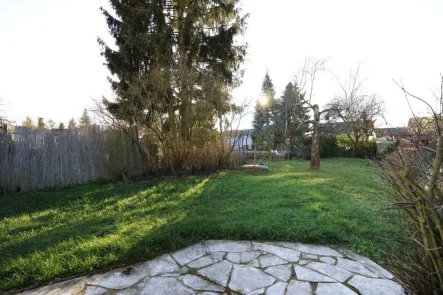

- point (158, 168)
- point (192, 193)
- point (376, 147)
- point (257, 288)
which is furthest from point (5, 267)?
point (376, 147)

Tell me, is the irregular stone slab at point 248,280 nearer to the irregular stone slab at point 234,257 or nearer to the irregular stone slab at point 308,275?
the irregular stone slab at point 234,257

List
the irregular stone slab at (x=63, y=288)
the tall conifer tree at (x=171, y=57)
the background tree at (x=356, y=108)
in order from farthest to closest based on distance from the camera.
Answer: the background tree at (x=356, y=108) → the tall conifer tree at (x=171, y=57) → the irregular stone slab at (x=63, y=288)

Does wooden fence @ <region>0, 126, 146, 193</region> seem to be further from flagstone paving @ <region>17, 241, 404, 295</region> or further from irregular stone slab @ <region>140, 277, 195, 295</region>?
irregular stone slab @ <region>140, 277, 195, 295</region>

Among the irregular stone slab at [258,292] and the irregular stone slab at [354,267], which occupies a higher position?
the irregular stone slab at [354,267]

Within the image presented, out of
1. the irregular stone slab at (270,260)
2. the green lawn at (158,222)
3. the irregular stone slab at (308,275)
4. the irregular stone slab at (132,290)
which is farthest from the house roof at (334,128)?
the irregular stone slab at (132,290)

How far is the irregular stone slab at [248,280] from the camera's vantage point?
198cm

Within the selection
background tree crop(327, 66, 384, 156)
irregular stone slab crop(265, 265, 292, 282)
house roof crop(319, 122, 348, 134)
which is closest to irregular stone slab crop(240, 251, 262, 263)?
irregular stone slab crop(265, 265, 292, 282)

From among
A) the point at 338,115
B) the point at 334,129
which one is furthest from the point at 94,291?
the point at 334,129

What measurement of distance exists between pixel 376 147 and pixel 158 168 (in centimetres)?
1516

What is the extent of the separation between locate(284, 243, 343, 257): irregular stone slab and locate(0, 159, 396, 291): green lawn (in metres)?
0.12

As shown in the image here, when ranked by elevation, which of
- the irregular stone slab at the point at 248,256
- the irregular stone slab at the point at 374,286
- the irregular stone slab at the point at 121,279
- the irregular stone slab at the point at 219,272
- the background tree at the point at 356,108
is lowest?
the irregular stone slab at the point at 121,279

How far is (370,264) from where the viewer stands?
233cm

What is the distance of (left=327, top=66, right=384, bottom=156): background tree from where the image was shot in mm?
15672

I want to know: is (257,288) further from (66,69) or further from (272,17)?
(66,69)
